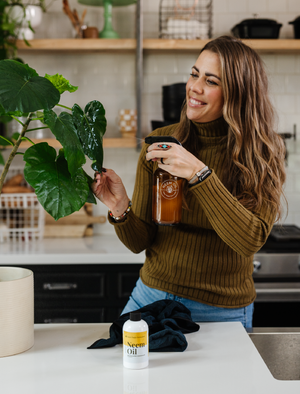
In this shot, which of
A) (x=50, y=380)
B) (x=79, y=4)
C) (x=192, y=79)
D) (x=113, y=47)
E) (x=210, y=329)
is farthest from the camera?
(x=79, y=4)

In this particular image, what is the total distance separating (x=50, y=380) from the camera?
1.04 meters

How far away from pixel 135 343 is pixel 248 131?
85cm

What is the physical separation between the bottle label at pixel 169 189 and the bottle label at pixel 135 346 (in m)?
0.42

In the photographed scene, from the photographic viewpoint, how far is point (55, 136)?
1.04m

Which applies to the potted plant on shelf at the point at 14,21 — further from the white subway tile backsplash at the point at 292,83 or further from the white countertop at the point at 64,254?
the white subway tile backsplash at the point at 292,83

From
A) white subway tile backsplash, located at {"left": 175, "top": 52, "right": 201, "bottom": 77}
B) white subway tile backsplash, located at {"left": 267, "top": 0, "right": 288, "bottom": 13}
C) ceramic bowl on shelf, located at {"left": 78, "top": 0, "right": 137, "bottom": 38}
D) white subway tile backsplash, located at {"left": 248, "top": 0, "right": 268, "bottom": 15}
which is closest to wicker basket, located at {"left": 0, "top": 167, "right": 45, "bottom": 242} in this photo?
ceramic bowl on shelf, located at {"left": 78, "top": 0, "right": 137, "bottom": 38}

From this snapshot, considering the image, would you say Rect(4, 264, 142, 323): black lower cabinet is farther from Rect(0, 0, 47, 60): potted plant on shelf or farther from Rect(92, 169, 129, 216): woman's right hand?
Rect(0, 0, 47, 60): potted plant on shelf

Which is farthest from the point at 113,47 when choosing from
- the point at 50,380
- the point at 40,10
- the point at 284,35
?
the point at 50,380

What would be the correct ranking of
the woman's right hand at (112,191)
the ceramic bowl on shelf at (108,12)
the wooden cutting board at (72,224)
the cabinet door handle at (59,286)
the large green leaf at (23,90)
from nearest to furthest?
the large green leaf at (23,90) → the woman's right hand at (112,191) → the cabinet door handle at (59,286) → the ceramic bowl on shelf at (108,12) → the wooden cutting board at (72,224)

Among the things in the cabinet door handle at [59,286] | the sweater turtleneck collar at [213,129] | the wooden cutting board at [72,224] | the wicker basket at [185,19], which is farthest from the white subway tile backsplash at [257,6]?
the cabinet door handle at [59,286]

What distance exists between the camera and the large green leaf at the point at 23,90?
978 mm

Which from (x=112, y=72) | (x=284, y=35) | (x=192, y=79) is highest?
(x=284, y=35)

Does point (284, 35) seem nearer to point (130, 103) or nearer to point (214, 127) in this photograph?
point (130, 103)

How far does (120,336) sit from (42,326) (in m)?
0.29
